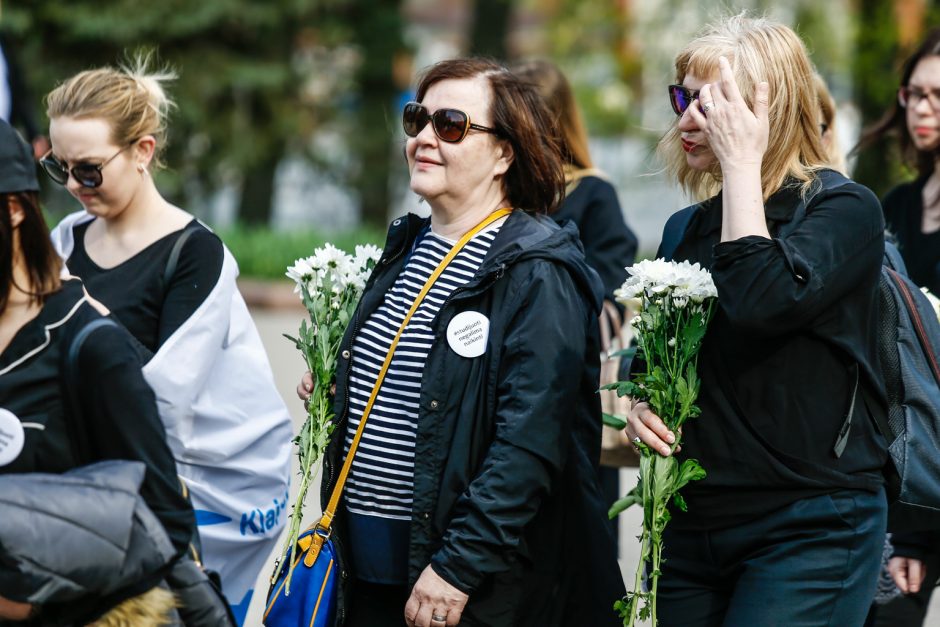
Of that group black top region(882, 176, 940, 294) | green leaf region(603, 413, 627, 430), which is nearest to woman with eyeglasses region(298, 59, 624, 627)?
green leaf region(603, 413, 627, 430)

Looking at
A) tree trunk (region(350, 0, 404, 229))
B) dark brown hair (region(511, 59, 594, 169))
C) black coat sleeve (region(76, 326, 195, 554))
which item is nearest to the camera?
black coat sleeve (region(76, 326, 195, 554))

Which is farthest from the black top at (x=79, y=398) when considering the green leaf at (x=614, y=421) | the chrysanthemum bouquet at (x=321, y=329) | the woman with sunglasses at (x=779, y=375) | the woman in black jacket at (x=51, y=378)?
the green leaf at (x=614, y=421)

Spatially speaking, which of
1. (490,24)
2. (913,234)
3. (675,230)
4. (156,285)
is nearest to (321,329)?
(156,285)

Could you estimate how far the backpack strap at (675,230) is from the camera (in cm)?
366

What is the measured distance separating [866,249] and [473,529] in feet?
3.85

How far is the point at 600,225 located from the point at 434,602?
2.91 metres

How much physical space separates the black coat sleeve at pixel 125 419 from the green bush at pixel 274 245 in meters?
13.9

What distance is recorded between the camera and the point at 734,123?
127 inches

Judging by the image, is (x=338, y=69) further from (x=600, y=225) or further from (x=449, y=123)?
(x=449, y=123)

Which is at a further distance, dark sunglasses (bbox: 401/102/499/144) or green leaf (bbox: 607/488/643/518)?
dark sunglasses (bbox: 401/102/499/144)

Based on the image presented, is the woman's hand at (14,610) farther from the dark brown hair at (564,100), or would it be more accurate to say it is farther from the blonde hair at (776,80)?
the dark brown hair at (564,100)

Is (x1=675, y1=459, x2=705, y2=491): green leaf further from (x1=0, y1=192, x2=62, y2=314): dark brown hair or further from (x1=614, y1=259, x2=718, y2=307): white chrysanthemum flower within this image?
(x1=0, y1=192, x2=62, y2=314): dark brown hair

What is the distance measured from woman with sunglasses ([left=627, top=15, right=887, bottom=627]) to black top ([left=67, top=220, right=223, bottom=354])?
1530mm

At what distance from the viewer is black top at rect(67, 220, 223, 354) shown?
4.11m
